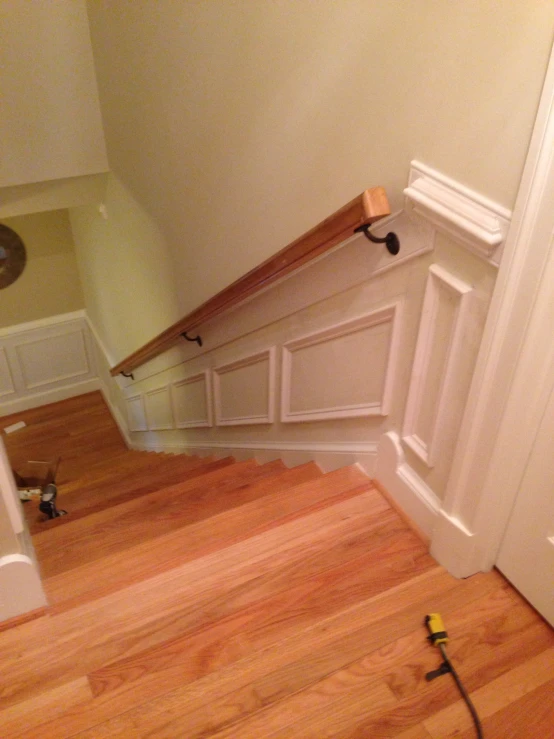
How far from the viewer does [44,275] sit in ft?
15.9

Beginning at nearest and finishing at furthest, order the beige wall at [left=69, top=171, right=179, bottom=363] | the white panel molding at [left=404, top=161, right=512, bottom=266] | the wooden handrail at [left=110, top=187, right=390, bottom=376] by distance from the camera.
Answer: the white panel molding at [left=404, top=161, right=512, bottom=266], the wooden handrail at [left=110, top=187, right=390, bottom=376], the beige wall at [left=69, top=171, right=179, bottom=363]

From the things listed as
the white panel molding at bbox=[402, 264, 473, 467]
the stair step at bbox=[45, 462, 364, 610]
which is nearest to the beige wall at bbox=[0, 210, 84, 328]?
the stair step at bbox=[45, 462, 364, 610]

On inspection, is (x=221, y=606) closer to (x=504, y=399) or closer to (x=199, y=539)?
(x=199, y=539)

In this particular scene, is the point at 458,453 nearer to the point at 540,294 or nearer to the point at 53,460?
the point at 540,294

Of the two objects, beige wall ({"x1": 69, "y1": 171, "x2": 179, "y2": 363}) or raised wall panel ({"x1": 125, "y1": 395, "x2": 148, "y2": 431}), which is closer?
beige wall ({"x1": 69, "y1": 171, "x2": 179, "y2": 363})

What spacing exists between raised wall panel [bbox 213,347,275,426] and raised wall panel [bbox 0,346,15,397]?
275cm

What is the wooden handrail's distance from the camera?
1.33 meters

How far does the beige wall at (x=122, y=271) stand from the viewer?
3125 millimetres

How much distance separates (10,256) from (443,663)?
434 centimetres

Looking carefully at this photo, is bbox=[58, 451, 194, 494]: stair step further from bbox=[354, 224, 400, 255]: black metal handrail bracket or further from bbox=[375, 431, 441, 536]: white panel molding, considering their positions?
bbox=[354, 224, 400, 255]: black metal handrail bracket

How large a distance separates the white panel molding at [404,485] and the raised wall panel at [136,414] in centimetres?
292

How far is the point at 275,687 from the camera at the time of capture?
51.1 inches

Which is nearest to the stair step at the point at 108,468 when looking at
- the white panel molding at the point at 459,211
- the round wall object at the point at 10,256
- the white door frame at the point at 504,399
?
the round wall object at the point at 10,256

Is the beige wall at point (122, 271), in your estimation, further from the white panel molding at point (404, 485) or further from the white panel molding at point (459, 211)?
the white panel molding at point (459, 211)
